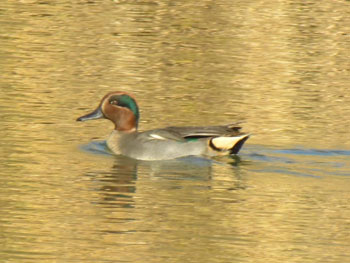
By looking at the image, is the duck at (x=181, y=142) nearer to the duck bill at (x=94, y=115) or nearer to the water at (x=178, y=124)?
the water at (x=178, y=124)

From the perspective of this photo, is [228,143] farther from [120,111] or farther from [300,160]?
[120,111]

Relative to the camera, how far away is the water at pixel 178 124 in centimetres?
920

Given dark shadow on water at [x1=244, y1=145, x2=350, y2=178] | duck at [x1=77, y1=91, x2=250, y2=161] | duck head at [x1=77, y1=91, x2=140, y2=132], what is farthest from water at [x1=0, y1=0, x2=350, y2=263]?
duck head at [x1=77, y1=91, x2=140, y2=132]

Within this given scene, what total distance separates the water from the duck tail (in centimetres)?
19

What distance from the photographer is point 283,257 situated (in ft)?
28.7

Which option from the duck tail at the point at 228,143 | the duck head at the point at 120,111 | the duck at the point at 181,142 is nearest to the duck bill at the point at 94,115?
the duck head at the point at 120,111

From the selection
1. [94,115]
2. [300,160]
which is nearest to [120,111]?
[94,115]

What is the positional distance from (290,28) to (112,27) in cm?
287

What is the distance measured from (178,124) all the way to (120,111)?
1041 mm

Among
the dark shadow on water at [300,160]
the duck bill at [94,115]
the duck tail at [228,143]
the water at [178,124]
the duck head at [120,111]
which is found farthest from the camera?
the duck bill at [94,115]

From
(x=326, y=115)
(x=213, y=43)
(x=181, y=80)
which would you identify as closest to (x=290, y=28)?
(x=213, y=43)

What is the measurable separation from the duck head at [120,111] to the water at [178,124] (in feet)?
0.92

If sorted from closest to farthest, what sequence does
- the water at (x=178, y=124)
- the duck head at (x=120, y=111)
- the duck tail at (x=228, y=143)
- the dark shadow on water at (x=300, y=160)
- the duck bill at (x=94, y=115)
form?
1. the water at (x=178, y=124)
2. the dark shadow on water at (x=300, y=160)
3. the duck tail at (x=228, y=143)
4. the duck head at (x=120, y=111)
5. the duck bill at (x=94, y=115)

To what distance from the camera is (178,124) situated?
551 inches
